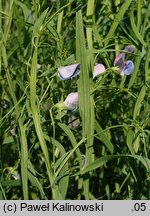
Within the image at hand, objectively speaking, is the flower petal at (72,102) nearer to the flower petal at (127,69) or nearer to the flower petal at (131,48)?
the flower petal at (127,69)

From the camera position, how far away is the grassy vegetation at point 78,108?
1116mm

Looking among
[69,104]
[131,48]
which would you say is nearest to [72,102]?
[69,104]

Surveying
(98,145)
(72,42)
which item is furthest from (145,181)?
(72,42)

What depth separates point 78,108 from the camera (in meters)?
1.24

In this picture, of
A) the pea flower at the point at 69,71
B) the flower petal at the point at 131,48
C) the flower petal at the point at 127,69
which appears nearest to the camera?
the pea flower at the point at 69,71

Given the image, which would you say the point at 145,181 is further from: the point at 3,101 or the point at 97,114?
the point at 3,101

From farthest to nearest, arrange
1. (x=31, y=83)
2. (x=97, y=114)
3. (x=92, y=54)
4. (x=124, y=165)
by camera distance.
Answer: (x=97, y=114) → (x=124, y=165) → (x=92, y=54) → (x=31, y=83)

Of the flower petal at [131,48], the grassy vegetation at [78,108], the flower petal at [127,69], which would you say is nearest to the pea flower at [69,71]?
the grassy vegetation at [78,108]

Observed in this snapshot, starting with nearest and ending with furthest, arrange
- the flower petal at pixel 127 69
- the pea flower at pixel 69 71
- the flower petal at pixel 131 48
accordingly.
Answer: the pea flower at pixel 69 71
the flower petal at pixel 127 69
the flower petal at pixel 131 48

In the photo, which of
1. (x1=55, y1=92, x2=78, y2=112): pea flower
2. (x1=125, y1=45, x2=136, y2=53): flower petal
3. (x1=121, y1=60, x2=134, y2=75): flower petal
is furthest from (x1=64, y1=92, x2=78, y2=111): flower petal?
(x1=125, y1=45, x2=136, y2=53): flower petal

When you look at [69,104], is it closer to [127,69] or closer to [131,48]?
[127,69]

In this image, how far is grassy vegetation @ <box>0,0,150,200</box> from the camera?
1116 mm

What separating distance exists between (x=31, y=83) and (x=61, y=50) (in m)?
0.22

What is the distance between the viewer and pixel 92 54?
3.95ft
